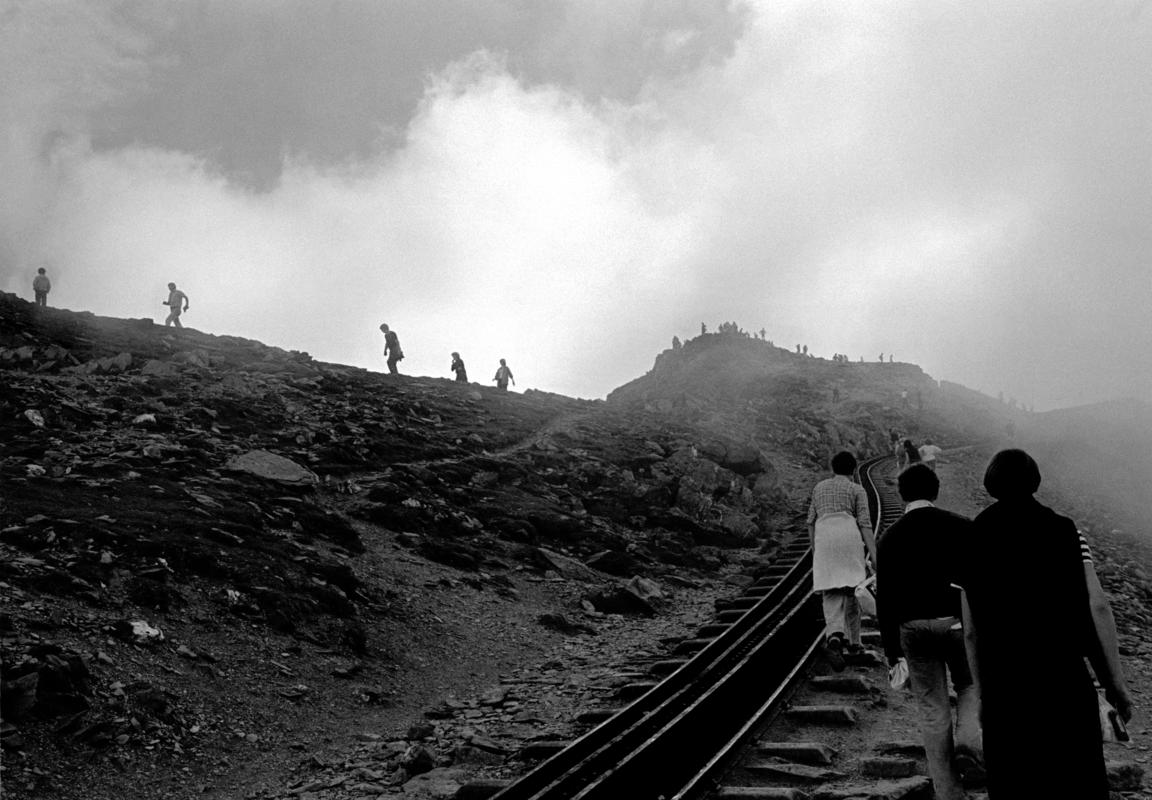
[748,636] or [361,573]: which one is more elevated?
[361,573]

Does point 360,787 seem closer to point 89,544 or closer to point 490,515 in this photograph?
point 89,544

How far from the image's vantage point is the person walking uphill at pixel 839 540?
Answer: 8477 mm

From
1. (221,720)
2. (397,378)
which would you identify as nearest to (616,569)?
(221,720)

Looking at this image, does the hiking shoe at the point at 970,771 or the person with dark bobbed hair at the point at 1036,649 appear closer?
the person with dark bobbed hair at the point at 1036,649

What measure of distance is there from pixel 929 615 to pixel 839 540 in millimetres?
3253

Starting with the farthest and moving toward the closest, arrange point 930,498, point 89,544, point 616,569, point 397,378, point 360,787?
point 397,378
point 616,569
point 89,544
point 360,787
point 930,498

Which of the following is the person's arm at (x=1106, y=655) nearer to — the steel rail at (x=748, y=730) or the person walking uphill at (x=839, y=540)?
the steel rail at (x=748, y=730)

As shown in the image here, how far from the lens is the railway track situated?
637 cm

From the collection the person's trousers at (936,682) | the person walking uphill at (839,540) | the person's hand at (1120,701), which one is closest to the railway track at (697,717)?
the person walking uphill at (839,540)

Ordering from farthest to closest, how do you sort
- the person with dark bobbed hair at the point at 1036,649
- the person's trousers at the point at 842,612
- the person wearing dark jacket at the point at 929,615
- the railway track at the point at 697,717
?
the person's trousers at the point at 842,612, the railway track at the point at 697,717, the person wearing dark jacket at the point at 929,615, the person with dark bobbed hair at the point at 1036,649

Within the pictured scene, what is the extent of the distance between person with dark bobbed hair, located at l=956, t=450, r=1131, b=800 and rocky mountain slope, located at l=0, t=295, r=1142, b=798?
534 centimetres

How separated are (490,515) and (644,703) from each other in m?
10.7

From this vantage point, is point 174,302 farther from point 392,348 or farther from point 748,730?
point 748,730

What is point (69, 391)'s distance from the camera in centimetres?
1917
